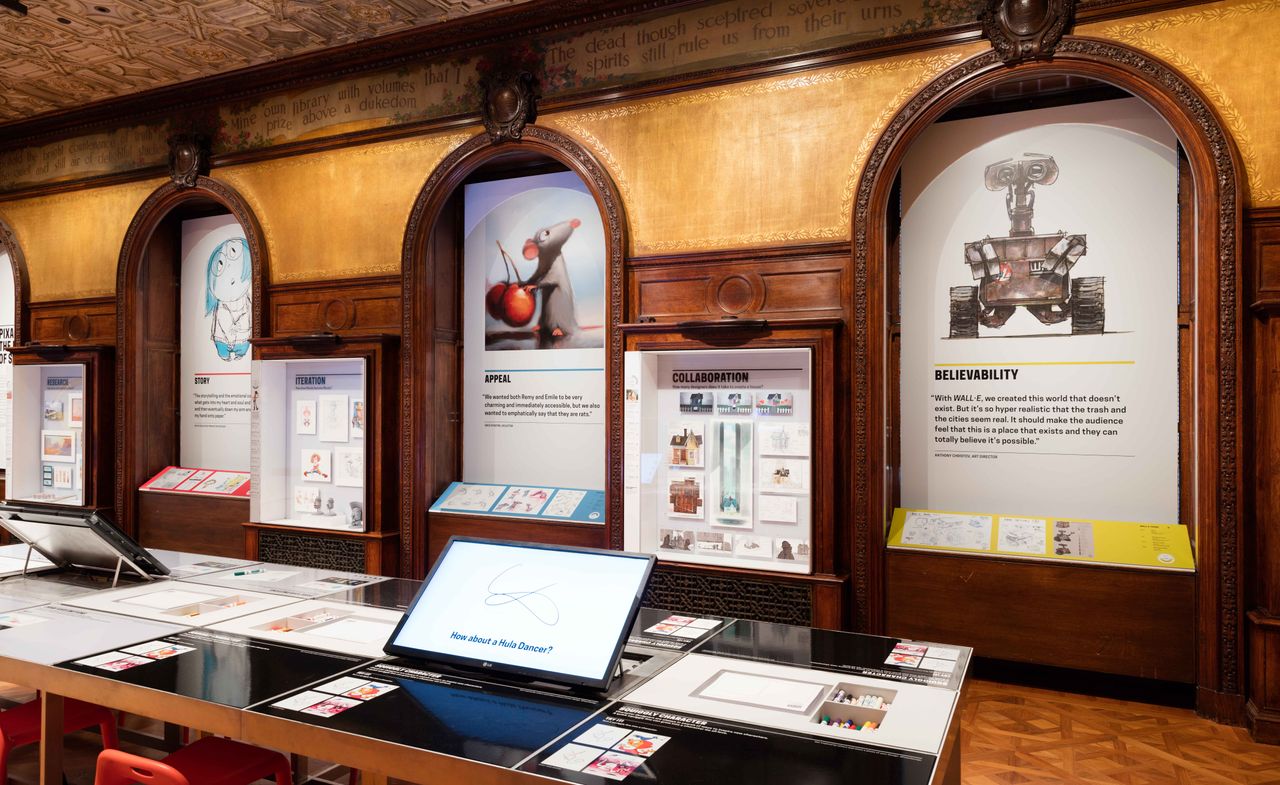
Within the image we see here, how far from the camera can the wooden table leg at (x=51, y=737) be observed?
2.48 m

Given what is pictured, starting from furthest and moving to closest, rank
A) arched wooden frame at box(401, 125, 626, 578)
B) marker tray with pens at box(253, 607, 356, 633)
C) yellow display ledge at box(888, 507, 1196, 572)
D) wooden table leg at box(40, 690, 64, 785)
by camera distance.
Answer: arched wooden frame at box(401, 125, 626, 578)
yellow display ledge at box(888, 507, 1196, 572)
marker tray with pens at box(253, 607, 356, 633)
wooden table leg at box(40, 690, 64, 785)

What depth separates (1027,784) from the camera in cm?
349

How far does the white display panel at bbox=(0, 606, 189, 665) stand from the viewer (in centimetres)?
250

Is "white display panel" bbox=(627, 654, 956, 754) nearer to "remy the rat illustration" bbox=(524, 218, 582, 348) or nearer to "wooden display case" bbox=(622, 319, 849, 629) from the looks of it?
"wooden display case" bbox=(622, 319, 849, 629)

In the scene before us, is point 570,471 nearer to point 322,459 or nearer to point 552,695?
point 322,459

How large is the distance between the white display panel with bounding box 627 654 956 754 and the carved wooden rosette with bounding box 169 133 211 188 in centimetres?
644

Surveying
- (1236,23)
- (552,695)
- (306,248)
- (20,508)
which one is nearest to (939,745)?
(552,695)

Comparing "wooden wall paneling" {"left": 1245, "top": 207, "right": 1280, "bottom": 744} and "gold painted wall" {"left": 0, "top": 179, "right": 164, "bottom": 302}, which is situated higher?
"gold painted wall" {"left": 0, "top": 179, "right": 164, "bottom": 302}

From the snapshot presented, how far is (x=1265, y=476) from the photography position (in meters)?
4.06

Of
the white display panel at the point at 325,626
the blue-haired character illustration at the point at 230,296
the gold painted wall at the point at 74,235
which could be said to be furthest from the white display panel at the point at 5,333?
the white display panel at the point at 325,626

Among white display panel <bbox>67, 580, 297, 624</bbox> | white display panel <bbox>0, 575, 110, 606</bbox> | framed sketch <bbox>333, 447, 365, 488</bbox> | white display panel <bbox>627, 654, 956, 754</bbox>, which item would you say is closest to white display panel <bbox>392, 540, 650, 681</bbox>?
white display panel <bbox>627, 654, 956, 754</bbox>

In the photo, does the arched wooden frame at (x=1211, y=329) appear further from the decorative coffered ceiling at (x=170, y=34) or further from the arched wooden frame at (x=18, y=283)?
the arched wooden frame at (x=18, y=283)

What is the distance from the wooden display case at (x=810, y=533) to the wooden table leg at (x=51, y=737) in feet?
10.1

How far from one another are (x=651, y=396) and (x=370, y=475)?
2233mm
